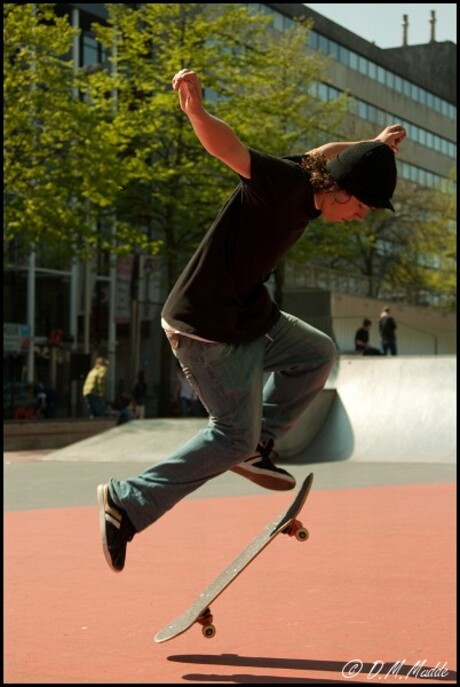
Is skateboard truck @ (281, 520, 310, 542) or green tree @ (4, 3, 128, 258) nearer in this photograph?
skateboard truck @ (281, 520, 310, 542)

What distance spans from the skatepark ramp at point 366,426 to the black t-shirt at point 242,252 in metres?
14.5

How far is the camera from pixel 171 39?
109ft

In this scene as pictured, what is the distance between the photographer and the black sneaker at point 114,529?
15.9 feet

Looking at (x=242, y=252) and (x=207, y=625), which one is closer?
(x=242, y=252)

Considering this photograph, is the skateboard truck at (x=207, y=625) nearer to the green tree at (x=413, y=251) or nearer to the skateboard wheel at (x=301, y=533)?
the skateboard wheel at (x=301, y=533)

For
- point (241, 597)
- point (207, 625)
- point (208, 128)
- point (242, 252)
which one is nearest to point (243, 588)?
point (241, 597)

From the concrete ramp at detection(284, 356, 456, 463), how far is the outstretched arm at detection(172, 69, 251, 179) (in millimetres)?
15070

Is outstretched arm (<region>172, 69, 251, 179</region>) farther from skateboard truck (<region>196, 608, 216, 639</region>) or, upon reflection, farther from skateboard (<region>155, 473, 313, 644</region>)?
skateboard truck (<region>196, 608, 216, 639</region>)

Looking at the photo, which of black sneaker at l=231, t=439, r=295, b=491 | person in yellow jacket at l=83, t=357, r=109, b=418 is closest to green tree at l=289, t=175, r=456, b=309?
person in yellow jacket at l=83, t=357, r=109, b=418

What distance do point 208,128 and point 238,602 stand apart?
2677 millimetres

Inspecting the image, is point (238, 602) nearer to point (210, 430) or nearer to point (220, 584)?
point (220, 584)

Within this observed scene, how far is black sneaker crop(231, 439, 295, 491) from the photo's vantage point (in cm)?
521

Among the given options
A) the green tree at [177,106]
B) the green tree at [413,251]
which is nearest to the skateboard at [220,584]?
the green tree at [177,106]

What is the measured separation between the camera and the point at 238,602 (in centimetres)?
613
